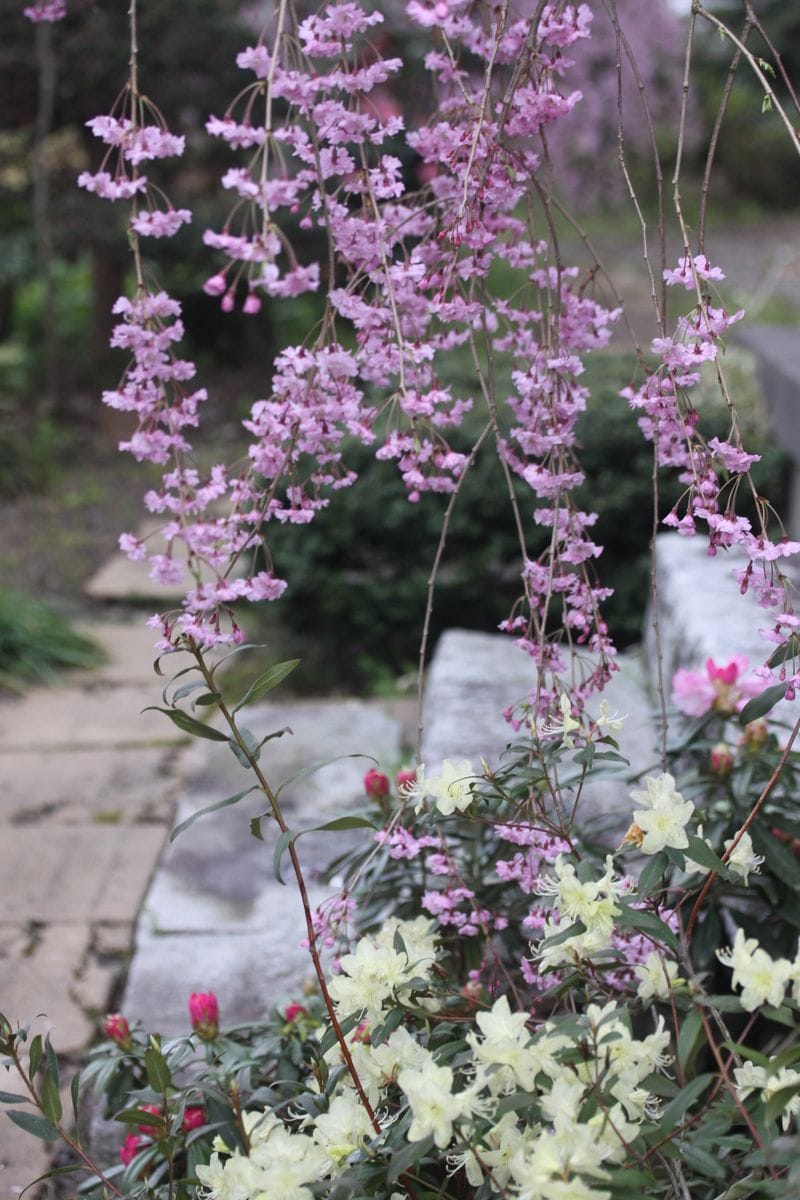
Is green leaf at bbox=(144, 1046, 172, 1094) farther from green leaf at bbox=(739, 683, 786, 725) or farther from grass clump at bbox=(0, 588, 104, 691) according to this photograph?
grass clump at bbox=(0, 588, 104, 691)

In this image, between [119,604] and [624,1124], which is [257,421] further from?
[119,604]

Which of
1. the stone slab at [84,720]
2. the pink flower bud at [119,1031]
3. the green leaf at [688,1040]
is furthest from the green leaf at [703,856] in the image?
the stone slab at [84,720]

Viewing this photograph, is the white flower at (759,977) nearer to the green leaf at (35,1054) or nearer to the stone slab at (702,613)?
the green leaf at (35,1054)

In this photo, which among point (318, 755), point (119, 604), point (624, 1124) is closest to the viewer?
point (624, 1124)

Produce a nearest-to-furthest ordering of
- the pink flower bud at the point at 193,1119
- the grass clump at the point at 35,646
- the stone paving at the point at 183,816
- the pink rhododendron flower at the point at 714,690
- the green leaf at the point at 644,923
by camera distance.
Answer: the green leaf at the point at 644,923, the pink flower bud at the point at 193,1119, the pink rhododendron flower at the point at 714,690, the stone paving at the point at 183,816, the grass clump at the point at 35,646

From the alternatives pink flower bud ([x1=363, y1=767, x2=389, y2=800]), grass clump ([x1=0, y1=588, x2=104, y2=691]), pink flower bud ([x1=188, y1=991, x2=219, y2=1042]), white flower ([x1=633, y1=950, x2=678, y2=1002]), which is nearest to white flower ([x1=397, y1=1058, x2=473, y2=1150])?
white flower ([x1=633, y1=950, x2=678, y2=1002])

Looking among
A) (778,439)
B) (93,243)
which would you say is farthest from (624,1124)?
(93,243)

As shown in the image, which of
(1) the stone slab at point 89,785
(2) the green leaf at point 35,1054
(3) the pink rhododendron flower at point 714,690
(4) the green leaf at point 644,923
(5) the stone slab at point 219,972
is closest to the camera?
(4) the green leaf at point 644,923

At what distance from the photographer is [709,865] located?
103cm

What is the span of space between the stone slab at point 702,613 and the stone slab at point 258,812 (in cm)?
67

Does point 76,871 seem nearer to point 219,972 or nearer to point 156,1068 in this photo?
point 219,972

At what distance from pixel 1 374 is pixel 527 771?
17.5 ft

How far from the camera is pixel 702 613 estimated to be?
2.53 metres

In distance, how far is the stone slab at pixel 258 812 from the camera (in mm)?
2283
